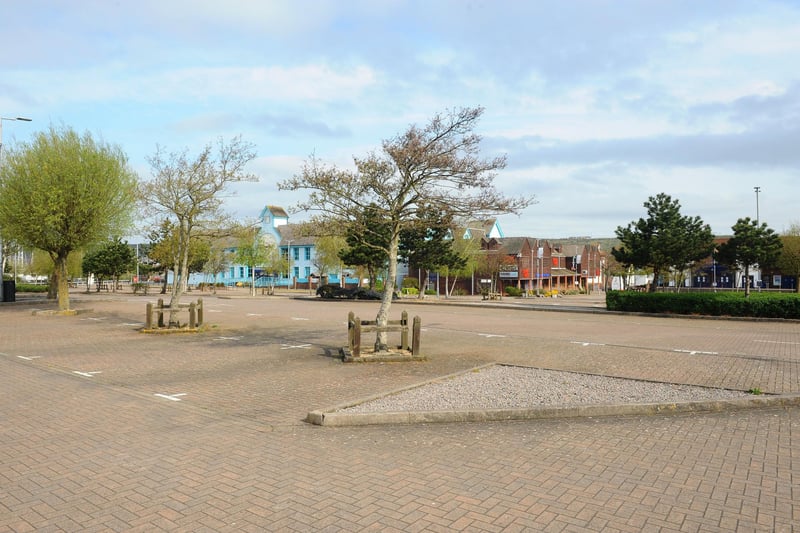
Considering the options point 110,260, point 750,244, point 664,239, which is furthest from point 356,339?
point 110,260

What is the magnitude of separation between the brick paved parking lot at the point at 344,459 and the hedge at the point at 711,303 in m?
Answer: 15.8

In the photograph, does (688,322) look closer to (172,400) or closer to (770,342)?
(770,342)

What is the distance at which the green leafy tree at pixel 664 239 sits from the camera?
32.3 m

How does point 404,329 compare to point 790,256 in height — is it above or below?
below

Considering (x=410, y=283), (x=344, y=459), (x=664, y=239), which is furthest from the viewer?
(x=410, y=283)

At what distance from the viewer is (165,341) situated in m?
16.2

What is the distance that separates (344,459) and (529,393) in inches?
152

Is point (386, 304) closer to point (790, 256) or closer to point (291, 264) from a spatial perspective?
point (790, 256)

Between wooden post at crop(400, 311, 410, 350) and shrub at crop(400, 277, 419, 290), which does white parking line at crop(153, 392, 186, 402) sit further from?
shrub at crop(400, 277, 419, 290)

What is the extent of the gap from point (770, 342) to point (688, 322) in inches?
334

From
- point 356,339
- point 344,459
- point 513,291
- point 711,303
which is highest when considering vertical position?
point 711,303

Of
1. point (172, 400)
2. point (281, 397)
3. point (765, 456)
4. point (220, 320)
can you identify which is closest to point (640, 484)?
point (765, 456)

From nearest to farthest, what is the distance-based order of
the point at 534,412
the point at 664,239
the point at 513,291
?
the point at 534,412, the point at 664,239, the point at 513,291

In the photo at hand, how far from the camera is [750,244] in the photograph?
116ft
